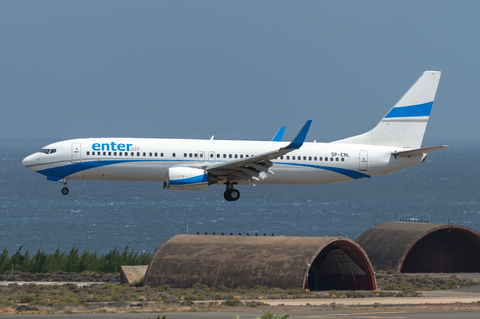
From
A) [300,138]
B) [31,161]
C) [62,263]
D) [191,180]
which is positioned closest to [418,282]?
[300,138]

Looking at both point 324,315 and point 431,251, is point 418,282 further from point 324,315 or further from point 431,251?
point 324,315

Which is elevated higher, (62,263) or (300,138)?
(300,138)

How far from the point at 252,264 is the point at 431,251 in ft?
108

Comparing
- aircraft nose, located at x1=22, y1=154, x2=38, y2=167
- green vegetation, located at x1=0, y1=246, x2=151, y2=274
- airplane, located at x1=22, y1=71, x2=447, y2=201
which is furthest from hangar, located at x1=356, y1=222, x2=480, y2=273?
aircraft nose, located at x1=22, y1=154, x2=38, y2=167

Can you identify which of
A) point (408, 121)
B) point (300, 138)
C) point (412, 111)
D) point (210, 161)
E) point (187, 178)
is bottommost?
point (187, 178)

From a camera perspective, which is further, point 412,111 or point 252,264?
point 252,264

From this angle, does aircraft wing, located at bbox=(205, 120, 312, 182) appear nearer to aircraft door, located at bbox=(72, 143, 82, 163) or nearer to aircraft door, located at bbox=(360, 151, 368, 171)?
aircraft door, located at bbox=(360, 151, 368, 171)

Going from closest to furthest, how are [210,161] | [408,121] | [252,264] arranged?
1. [210,161]
2. [408,121]
3. [252,264]

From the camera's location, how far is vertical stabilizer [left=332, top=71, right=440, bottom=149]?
205ft

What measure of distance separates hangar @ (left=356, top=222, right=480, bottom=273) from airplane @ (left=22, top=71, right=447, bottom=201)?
3571 centimetres

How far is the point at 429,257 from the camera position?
9400cm

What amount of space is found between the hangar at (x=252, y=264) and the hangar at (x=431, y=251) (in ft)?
51.5

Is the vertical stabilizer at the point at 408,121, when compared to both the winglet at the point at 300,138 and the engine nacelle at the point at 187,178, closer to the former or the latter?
the winglet at the point at 300,138

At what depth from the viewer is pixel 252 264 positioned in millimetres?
71188
